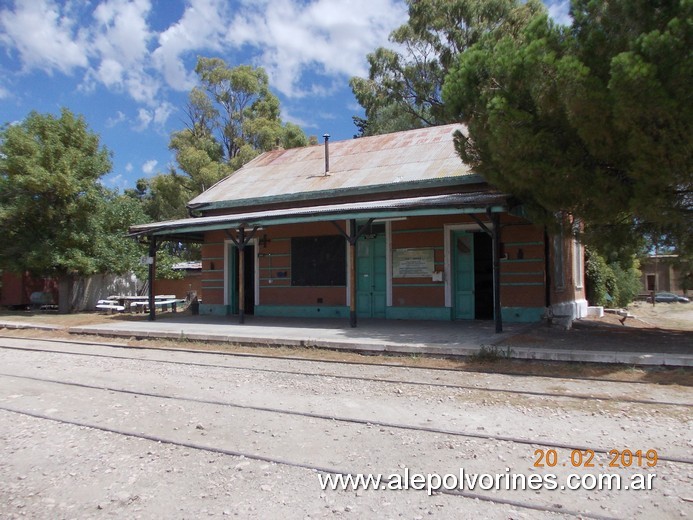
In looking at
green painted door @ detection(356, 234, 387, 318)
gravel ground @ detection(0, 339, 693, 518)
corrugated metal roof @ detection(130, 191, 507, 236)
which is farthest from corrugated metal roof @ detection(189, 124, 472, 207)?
gravel ground @ detection(0, 339, 693, 518)

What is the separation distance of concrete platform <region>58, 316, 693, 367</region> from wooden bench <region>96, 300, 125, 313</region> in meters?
4.23

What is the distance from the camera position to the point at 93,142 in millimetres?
20531

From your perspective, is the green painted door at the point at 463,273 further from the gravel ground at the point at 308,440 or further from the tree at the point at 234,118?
the tree at the point at 234,118

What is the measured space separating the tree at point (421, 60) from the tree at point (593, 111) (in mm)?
18255

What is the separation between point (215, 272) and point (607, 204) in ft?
41.3

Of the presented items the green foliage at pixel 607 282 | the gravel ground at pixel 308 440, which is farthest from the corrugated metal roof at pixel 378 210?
the green foliage at pixel 607 282

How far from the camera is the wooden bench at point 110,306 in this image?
19.5m

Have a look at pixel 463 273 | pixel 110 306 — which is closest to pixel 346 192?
pixel 463 273

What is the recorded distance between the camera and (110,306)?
19.5 meters

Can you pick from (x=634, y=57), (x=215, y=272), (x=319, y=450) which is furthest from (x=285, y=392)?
(x=215, y=272)

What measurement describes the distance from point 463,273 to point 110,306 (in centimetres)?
1316

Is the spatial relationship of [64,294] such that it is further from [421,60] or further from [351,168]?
[421,60]

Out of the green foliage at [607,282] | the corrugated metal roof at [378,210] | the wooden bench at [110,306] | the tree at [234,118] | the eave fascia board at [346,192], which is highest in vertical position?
the tree at [234,118]

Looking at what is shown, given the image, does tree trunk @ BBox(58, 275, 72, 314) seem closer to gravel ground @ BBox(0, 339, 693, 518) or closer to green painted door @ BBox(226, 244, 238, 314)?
green painted door @ BBox(226, 244, 238, 314)
